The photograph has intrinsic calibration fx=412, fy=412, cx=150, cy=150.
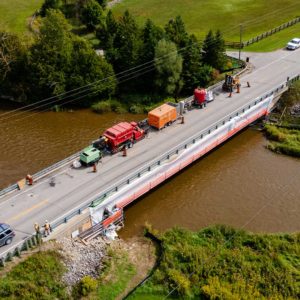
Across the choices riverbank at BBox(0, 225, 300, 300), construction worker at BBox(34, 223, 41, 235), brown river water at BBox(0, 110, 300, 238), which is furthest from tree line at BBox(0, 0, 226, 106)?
construction worker at BBox(34, 223, 41, 235)

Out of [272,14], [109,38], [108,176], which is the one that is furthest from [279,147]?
[272,14]

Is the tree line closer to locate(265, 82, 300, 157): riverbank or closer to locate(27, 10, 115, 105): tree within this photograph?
locate(27, 10, 115, 105): tree

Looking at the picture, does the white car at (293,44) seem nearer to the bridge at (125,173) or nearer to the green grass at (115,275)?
the bridge at (125,173)

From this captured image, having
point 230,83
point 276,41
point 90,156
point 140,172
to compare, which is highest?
point 230,83

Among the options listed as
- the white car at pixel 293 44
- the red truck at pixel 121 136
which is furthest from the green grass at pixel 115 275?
the white car at pixel 293 44

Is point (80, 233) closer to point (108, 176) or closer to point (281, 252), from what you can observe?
point (108, 176)

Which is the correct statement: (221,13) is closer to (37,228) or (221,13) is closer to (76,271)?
(37,228)

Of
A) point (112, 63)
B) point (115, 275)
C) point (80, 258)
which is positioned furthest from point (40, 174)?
point (112, 63)
